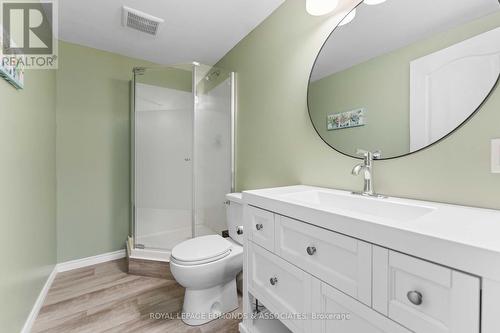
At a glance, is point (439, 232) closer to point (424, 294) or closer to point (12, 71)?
point (424, 294)

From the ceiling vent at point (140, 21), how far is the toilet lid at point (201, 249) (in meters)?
1.81

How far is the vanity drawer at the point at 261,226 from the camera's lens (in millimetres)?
1068

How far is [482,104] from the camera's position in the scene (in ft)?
2.75

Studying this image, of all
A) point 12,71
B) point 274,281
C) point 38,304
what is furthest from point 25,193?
point 274,281

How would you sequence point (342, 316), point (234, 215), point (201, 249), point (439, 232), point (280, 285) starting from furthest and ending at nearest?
point (234, 215) < point (201, 249) < point (280, 285) < point (342, 316) < point (439, 232)

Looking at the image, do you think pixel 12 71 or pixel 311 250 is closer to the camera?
pixel 311 250

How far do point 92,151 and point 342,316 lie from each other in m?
2.63

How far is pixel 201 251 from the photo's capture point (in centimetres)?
152

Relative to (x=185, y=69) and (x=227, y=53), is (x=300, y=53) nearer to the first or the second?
(x=227, y=53)

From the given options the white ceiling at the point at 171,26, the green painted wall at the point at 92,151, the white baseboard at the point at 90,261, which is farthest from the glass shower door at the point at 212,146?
the white baseboard at the point at 90,261

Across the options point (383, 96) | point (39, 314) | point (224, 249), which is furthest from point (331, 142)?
point (39, 314)

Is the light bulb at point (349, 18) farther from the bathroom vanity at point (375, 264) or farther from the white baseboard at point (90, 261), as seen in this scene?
the white baseboard at point (90, 261)

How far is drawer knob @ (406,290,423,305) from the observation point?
0.58 meters

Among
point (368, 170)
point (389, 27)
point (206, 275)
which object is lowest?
point (206, 275)
